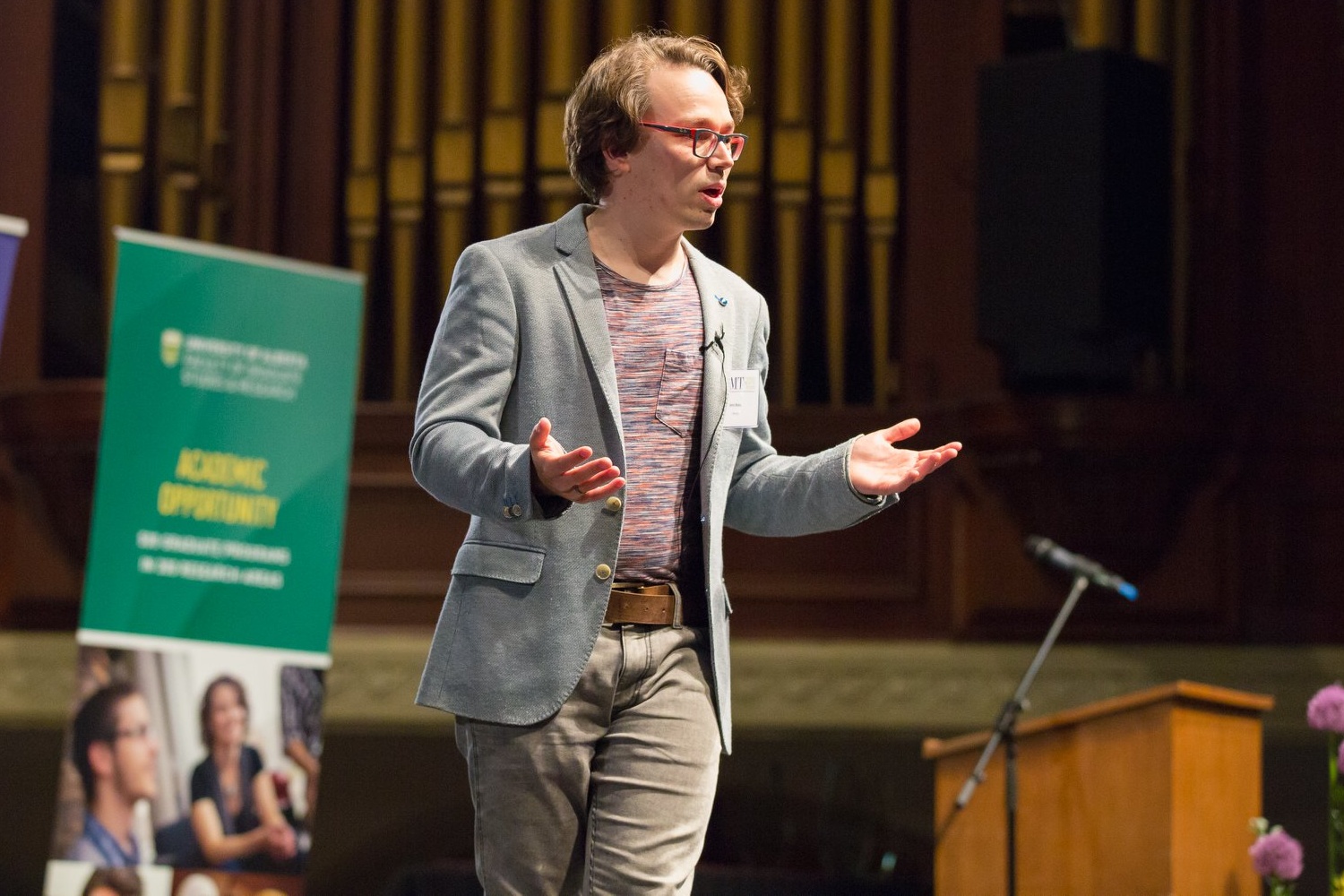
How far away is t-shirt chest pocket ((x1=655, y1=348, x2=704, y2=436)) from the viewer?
2096mm

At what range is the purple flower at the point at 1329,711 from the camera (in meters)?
3.37

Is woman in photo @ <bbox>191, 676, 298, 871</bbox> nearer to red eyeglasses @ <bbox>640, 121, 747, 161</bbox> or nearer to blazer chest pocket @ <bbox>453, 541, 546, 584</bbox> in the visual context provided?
blazer chest pocket @ <bbox>453, 541, 546, 584</bbox>

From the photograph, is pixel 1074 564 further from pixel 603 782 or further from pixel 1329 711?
pixel 603 782

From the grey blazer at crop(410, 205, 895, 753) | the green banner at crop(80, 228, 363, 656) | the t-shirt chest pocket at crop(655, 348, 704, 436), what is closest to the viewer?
the grey blazer at crop(410, 205, 895, 753)

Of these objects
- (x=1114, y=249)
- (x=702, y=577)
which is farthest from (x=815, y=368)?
(x=702, y=577)

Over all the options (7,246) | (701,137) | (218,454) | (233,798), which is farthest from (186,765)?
(701,137)

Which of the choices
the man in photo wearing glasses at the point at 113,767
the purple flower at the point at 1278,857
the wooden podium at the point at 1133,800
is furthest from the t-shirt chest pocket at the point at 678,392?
the man in photo wearing glasses at the point at 113,767

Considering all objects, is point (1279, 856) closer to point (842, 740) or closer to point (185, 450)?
point (842, 740)

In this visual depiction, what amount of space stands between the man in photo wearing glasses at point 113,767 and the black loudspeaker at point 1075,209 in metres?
2.31

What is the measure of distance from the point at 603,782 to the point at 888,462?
49cm

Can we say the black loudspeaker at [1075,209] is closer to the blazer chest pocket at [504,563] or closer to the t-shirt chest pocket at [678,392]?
the t-shirt chest pocket at [678,392]

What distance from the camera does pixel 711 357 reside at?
212 centimetres

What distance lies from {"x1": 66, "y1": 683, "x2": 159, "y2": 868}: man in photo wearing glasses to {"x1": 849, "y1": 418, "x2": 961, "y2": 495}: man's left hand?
2.69m

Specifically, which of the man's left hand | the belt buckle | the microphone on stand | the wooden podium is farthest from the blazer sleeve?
the microphone on stand
